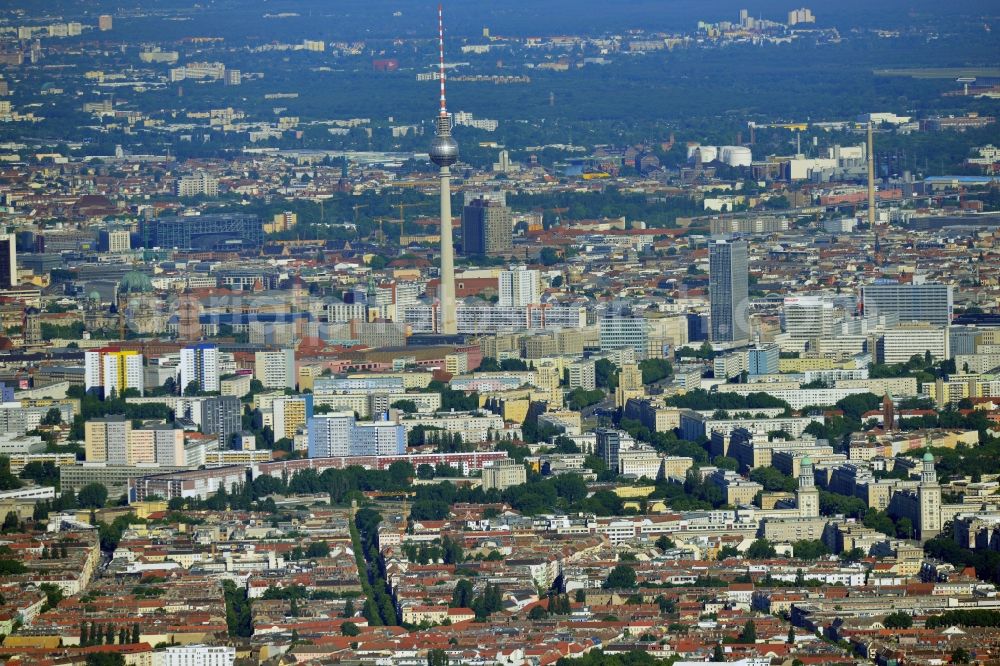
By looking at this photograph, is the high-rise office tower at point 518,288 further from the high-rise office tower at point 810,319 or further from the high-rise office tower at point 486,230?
the high-rise office tower at point 486,230

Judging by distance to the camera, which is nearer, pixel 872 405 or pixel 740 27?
pixel 872 405

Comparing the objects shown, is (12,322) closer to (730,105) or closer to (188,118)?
(188,118)

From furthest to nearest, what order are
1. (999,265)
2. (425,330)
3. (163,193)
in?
(163,193) < (999,265) < (425,330)

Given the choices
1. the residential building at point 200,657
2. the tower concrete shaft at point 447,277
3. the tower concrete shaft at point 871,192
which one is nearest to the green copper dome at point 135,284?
the tower concrete shaft at point 447,277

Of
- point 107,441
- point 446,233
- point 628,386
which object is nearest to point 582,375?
point 628,386

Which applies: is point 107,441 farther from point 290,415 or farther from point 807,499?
point 807,499

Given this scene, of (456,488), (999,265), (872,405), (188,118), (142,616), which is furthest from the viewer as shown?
(188,118)

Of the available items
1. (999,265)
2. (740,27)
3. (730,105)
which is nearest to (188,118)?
(730,105)
